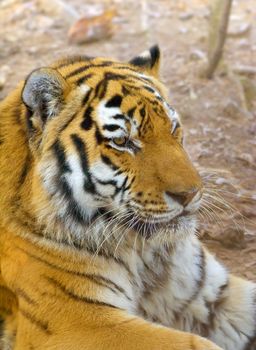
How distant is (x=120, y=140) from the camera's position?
105 inches

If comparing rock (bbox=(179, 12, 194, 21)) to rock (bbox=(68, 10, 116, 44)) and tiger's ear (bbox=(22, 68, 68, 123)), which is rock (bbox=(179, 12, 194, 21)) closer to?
rock (bbox=(68, 10, 116, 44))

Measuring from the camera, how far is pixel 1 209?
2842 millimetres

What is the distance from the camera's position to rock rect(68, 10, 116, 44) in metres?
7.13

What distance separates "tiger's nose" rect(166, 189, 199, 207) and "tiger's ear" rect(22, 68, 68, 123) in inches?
20.6

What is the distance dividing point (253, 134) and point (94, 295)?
259cm

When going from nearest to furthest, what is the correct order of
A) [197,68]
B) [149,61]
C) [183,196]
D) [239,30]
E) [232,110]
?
1. [183,196]
2. [149,61]
3. [232,110]
4. [197,68]
5. [239,30]

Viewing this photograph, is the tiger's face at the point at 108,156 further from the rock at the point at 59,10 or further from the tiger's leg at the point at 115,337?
the rock at the point at 59,10

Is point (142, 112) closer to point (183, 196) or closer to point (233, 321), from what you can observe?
point (183, 196)

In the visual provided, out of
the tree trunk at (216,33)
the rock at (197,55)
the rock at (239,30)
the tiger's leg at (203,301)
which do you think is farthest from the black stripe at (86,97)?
the rock at (239,30)

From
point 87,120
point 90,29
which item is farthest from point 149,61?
point 90,29

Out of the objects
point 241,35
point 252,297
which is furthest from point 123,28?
point 252,297

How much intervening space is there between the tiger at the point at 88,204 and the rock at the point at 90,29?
13.9 ft

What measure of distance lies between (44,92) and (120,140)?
1.05ft

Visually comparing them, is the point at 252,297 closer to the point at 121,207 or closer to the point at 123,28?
the point at 121,207
